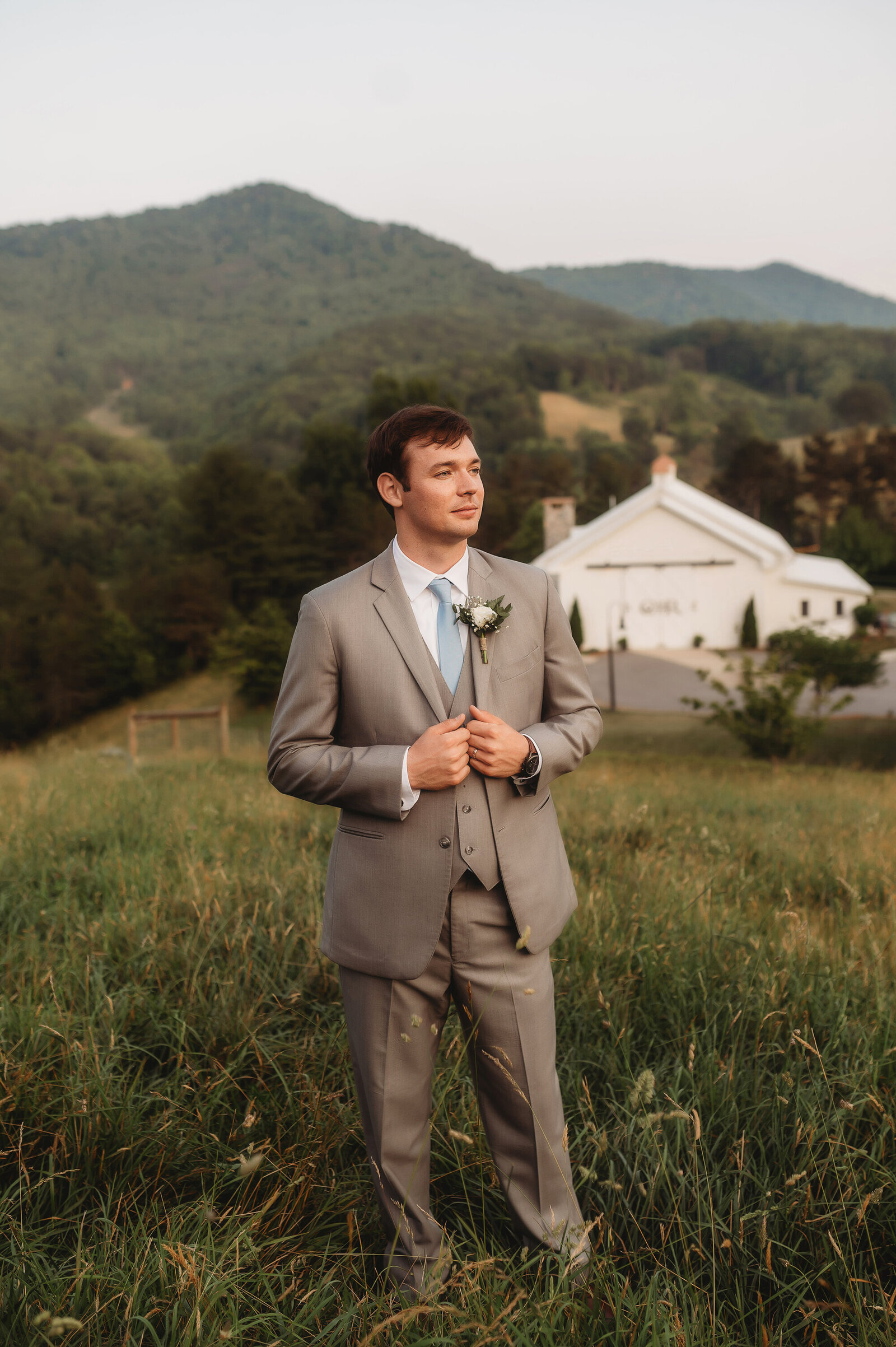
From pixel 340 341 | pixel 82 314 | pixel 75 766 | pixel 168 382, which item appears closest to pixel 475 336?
pixel 340 341

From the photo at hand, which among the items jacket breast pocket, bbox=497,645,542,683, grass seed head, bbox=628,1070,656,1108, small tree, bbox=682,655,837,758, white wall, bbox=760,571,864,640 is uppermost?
jacket breast pocket, bbox=497,645,542,683

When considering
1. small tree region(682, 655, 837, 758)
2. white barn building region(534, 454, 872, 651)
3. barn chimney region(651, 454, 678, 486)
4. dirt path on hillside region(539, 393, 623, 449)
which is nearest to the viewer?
small tree region(682, 655, 837, 758)

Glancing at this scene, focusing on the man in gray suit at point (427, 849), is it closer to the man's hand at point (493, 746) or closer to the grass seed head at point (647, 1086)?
the man's hand at point (493, 746)

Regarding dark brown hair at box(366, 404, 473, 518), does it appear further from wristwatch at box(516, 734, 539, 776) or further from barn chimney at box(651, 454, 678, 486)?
barn chimney at box(651, 454, 678, 486)

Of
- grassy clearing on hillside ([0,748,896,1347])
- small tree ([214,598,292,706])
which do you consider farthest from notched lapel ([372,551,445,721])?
small tree ([214,598,292,706])

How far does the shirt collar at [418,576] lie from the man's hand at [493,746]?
38 centimetres

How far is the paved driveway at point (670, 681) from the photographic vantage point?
26297 mm

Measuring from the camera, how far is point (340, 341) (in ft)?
388

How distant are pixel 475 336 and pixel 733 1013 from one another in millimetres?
141263

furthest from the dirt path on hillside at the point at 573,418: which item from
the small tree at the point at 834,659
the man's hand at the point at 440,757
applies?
the man's hand at the point at 440,757

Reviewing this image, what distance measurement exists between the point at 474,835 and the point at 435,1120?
3.37 feet

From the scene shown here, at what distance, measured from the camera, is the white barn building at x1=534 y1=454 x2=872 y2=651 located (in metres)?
34.9

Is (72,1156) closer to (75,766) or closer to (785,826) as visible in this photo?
(785,826)

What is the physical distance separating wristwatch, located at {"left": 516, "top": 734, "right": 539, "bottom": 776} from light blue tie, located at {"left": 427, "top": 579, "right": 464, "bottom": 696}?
0.85 ft
